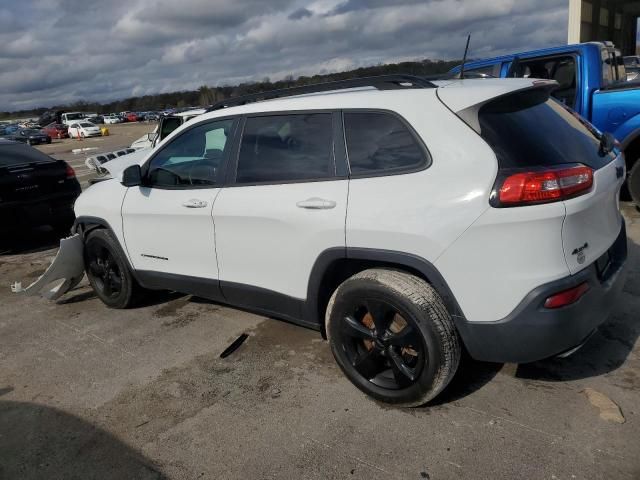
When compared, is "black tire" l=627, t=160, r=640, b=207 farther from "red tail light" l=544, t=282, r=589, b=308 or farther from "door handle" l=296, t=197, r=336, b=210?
"door handle" l=296, t=197, r=336, b=210

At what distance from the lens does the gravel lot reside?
2.54 m

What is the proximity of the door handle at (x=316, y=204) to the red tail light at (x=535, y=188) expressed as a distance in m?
0.93

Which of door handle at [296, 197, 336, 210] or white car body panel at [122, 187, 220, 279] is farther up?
door handle at [296, 197, 336, 210]

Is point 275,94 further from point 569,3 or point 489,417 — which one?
point 569,3

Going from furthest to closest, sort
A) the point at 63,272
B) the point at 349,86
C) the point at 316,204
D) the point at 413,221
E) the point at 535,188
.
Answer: the point at 63,272, the point at 349,86, the point at 316,204, the point at 413,221, the point at 535,188

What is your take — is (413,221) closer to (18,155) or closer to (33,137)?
(18,155)

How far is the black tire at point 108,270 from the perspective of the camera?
14.9ft

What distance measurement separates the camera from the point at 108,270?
4.77m

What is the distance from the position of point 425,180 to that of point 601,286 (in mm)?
1032

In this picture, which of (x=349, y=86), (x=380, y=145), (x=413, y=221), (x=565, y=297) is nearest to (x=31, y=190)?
(x=349, y=86)

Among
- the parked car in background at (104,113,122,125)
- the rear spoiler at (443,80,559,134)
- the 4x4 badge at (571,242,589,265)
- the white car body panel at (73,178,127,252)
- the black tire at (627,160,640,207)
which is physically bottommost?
the black tire at (627,160,640,207)

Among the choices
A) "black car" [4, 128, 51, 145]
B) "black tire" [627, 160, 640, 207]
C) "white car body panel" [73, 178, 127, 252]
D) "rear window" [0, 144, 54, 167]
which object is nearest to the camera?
"white car body panel" [73, 178, 127, 252]

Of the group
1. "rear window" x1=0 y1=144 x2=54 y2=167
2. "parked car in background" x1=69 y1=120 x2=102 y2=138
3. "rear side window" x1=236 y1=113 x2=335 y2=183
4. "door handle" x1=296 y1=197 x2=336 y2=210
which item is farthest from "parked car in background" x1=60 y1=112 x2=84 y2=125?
"door handle" x1=296 y1=197 x2=336 y2=210

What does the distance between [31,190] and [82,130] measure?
42.6 metres
